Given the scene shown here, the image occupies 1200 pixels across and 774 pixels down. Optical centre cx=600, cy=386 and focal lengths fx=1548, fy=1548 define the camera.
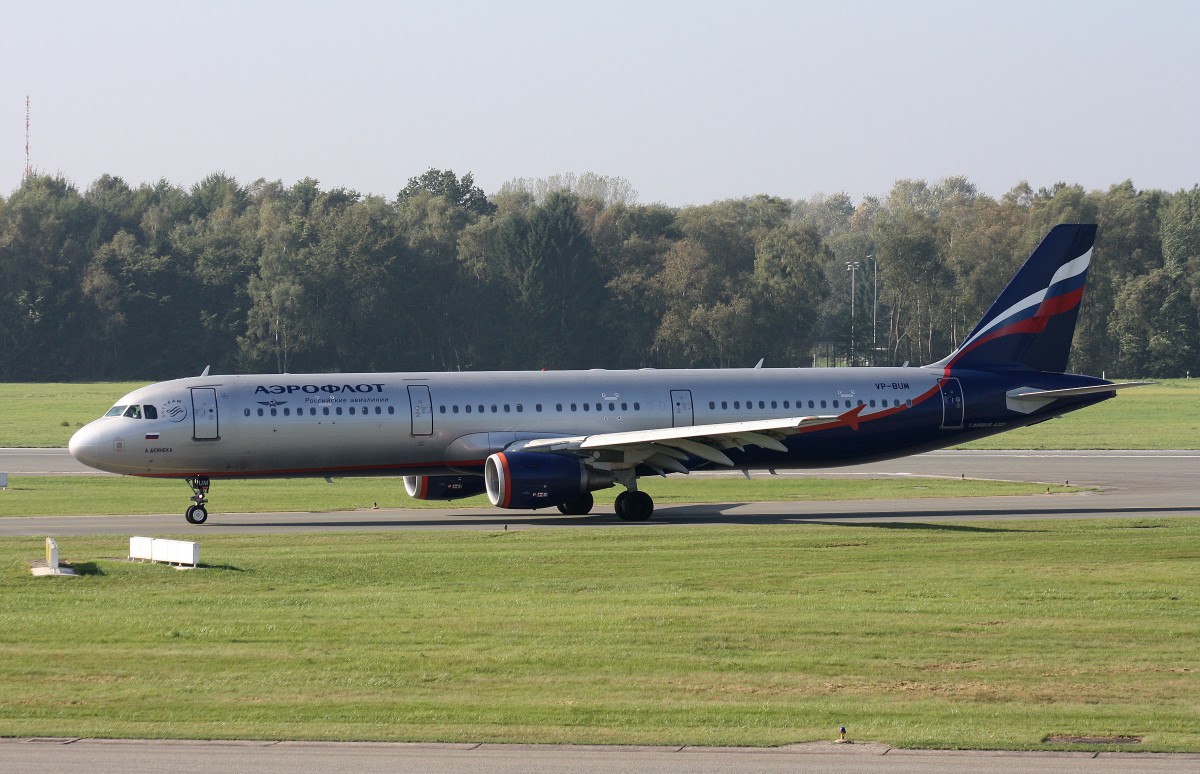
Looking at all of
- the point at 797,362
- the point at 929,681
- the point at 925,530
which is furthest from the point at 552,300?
the point at 929,681

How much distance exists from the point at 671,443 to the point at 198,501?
12.0m

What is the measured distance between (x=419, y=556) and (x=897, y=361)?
114 metres

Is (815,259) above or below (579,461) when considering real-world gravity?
above

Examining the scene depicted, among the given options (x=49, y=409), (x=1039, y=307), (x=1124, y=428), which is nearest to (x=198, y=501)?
(x=1039, y=307)

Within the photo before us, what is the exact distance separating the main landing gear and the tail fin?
20.3 m

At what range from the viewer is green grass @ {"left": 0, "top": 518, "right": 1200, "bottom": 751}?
16.4m

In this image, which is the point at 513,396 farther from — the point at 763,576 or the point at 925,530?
the point at 763,576

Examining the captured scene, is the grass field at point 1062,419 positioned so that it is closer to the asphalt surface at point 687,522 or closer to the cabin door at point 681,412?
the asphalt surface at point 687,522

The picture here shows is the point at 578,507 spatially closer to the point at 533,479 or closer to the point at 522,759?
the point at 533,479

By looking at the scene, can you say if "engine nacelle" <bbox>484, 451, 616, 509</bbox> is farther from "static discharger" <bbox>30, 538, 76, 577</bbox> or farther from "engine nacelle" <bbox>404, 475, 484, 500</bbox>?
"static discharger" <bbox>30, 538, 76, 577</bbox>

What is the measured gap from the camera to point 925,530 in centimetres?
3462

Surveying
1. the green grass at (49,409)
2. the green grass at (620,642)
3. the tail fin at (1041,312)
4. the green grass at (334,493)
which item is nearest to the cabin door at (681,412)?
the green grass at (334,493)

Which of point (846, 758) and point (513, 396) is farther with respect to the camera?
point (513, 396)

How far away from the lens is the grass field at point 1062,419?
6962cm
